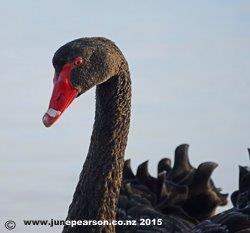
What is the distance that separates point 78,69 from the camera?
591cm

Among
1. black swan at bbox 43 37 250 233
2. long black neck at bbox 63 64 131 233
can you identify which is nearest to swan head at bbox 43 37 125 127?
black swan at bbox 43 37 250 233

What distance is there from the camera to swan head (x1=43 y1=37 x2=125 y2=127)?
18.8 feet

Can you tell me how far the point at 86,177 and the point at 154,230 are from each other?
775mm

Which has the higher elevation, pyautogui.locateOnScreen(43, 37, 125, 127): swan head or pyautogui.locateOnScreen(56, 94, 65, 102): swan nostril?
pyautogui.locateOnScreen(43, 37, 125, 127): swan head

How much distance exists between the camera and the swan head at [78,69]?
5.73 metres

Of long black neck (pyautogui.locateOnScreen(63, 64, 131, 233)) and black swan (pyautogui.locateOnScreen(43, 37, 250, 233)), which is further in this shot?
long black neck (pyautogui.locateOnScreen(63, 64, 131, 233))

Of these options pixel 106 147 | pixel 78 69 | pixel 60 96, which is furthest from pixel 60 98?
pixel 106 147

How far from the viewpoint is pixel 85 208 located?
6246mm

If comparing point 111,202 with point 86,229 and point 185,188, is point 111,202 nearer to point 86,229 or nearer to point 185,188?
point 86,229

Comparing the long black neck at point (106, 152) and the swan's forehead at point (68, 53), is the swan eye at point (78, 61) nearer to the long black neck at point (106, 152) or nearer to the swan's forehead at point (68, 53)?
the swan's forehead at point (68, 53)

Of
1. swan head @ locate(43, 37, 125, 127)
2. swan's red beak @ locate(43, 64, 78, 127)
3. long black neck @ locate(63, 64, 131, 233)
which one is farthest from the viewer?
long black neck @ locate(63, 64, 131, 233)

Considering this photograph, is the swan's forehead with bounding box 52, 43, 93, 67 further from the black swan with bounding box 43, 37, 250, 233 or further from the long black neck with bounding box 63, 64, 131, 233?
the long black neck with bounding box 63, 64, 131, 233

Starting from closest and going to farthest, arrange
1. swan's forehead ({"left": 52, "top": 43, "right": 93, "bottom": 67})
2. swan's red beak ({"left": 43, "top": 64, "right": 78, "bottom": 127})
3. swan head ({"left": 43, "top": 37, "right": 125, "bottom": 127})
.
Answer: swan's red beak ({"left": 43, "top": 64, "right": 78, "bottom": 127}) → swan head ({"left": 43, "top": 37, "right": 125, "bottom": 127}) → swan's forehead ({"left": 52, "top": 43, "right": 93, "bottom": 67})

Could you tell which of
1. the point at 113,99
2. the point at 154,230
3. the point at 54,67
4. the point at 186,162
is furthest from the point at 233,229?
the point at 186,162
